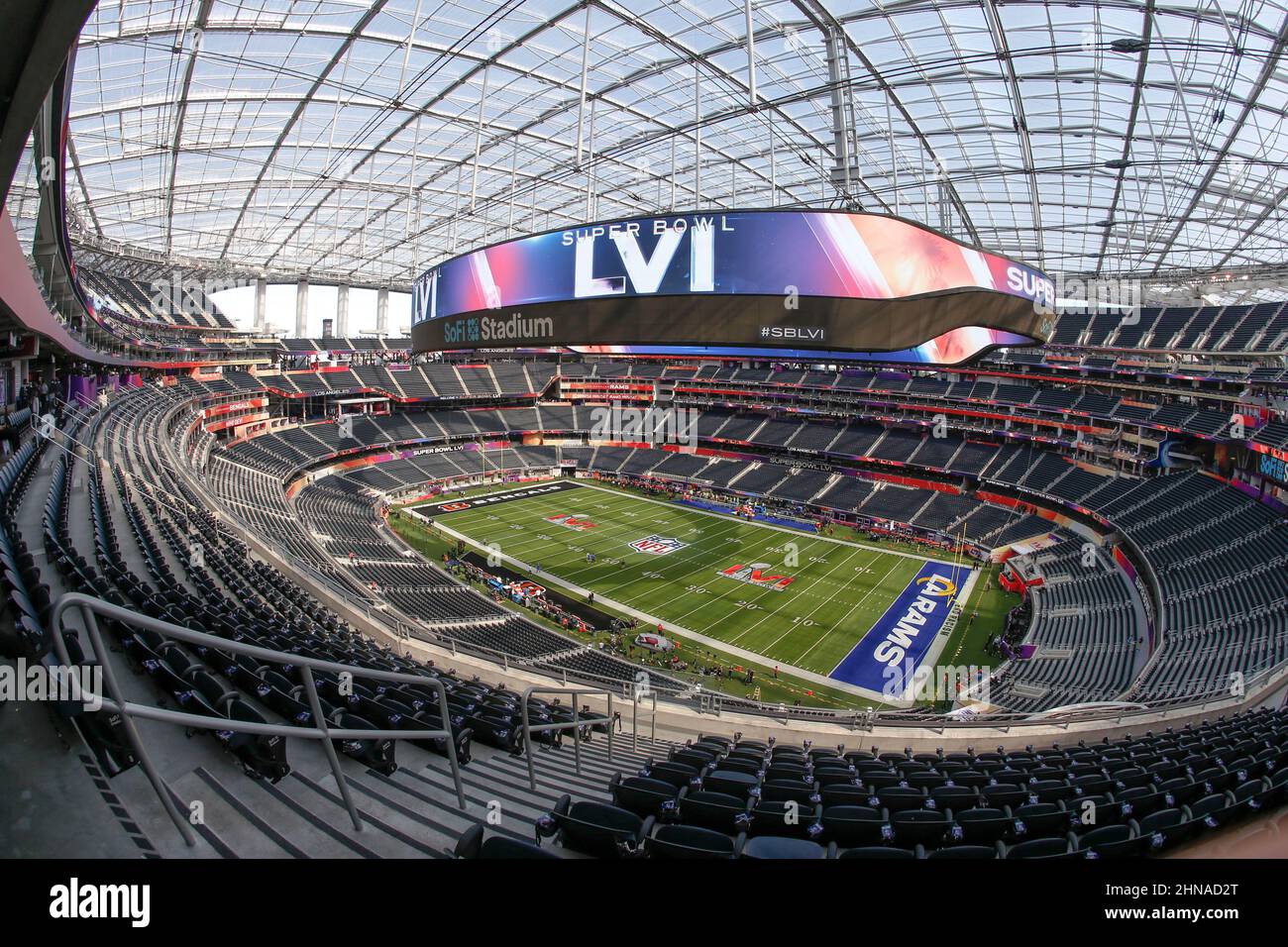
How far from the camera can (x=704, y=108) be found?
2923 cm

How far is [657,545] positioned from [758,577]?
24.5ft

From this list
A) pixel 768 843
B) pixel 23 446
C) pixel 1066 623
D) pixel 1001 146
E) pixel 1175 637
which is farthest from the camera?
pixel 1001 146

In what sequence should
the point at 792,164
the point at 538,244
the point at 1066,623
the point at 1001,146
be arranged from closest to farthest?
the point at 538,244 → the point at 1066,623 → the point at 1001,146 → the point at 792,164

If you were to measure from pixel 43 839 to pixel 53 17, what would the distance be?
4.11m

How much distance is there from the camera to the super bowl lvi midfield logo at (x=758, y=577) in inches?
1291

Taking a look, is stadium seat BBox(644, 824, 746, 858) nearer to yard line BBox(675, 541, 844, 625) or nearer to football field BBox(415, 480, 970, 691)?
football field BBox(415, 480, 970, 691)

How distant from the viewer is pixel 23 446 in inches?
578

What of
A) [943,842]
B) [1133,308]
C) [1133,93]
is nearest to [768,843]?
[943,842]

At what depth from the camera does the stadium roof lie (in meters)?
20.3

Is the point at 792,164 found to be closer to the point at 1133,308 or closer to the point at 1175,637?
the point at 1175,637

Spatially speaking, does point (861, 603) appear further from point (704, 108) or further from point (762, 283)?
point (762, 283)

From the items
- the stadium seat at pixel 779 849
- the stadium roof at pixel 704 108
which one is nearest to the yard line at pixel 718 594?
the stadium roof at pixel 704 108

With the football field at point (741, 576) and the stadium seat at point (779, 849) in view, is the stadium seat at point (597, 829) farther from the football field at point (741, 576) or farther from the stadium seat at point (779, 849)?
the football field at point (741, 576)
